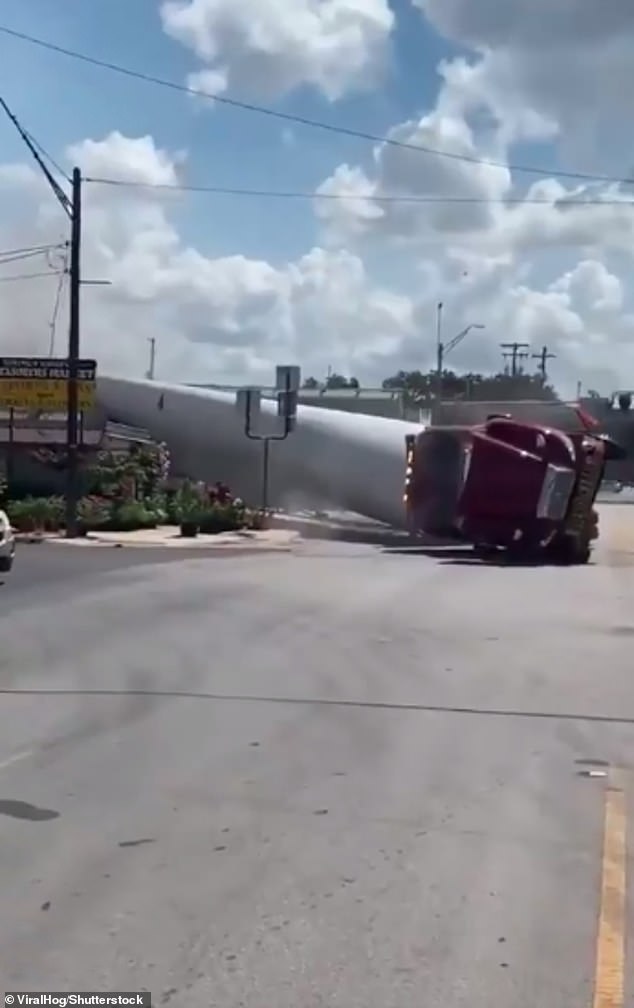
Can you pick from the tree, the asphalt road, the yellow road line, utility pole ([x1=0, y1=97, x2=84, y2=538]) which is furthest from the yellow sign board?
the tree

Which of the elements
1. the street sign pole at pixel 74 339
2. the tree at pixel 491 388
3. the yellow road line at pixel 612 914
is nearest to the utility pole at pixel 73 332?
the street sign pole at pixel 74 339

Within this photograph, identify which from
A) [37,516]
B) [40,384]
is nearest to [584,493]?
[37,516]

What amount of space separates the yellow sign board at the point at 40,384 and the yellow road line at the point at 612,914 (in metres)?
30.7

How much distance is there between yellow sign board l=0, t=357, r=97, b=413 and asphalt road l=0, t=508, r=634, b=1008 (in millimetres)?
21983

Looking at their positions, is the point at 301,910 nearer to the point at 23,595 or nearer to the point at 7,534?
the point at 23,595

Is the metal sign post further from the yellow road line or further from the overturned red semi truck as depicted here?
the yellow road line

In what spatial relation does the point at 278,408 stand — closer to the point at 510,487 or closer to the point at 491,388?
the point at 510,487

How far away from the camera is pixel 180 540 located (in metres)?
36.5

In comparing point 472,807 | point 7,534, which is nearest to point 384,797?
point 472,807

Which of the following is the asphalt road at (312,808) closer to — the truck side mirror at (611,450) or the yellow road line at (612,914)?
the yellow road line at (612,914)

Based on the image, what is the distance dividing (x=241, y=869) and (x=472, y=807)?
187 cm

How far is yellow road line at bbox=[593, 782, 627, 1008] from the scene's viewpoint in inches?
228

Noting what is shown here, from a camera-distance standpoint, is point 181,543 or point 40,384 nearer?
point 181,543

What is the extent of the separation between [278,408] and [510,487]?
11682mm
